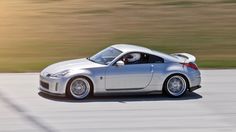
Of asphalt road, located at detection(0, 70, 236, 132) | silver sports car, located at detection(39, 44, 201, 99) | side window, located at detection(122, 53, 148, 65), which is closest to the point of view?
asphalt road, located at detection(0, 70, 236, 132)

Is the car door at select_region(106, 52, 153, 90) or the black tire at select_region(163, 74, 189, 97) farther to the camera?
the black tire at select_region(163, 74, 189, 97)

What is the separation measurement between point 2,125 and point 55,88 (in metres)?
2.88

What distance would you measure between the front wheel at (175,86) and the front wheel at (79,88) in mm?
1883

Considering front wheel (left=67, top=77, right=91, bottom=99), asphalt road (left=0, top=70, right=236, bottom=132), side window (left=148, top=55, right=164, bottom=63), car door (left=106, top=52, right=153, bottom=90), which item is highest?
side window (left=148, top=55, right=164, bottom=63)

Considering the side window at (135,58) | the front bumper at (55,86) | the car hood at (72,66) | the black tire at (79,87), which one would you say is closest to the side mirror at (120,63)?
the side window at (135,58)

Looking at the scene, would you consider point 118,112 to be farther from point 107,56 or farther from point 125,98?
point 107,56

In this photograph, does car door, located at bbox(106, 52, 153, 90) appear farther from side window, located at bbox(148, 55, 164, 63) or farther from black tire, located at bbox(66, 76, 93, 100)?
black tire, located at bbox(66, 76, 93, 100)

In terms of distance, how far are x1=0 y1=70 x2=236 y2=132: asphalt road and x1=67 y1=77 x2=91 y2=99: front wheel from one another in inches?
7.1

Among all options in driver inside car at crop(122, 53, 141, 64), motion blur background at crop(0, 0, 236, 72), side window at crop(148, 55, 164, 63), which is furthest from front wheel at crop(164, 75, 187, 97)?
motion blur background at crop(0, 0, 236, 72)

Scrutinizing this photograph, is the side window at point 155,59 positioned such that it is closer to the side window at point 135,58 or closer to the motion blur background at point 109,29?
the side window at point 135,58

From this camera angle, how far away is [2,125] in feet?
37.7

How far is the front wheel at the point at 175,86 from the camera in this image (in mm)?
14914

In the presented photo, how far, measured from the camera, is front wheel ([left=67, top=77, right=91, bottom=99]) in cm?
1427

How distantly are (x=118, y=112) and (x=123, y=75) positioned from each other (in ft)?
5.64
